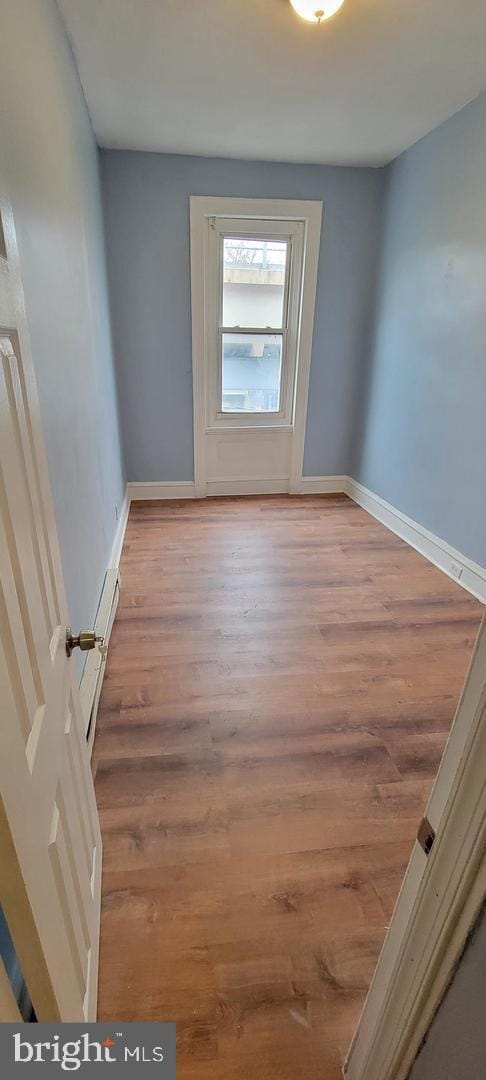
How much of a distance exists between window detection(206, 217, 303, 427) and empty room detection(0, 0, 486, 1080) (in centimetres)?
2

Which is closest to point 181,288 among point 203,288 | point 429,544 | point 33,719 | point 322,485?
point 203,288

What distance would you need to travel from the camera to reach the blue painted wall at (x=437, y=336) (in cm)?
271

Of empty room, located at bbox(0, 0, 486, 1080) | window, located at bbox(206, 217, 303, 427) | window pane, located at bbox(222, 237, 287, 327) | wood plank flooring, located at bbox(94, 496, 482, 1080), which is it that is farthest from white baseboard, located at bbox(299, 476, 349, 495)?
wood plank flooring, located at bbox(94, 496, 482, 1080)

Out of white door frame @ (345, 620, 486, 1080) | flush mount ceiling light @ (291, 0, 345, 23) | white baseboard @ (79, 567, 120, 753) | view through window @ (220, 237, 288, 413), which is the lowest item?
white baseboard @ (79, 567, 120, 753)

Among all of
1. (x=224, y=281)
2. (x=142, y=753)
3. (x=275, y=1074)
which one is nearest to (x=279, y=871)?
(x=275, y=1074)

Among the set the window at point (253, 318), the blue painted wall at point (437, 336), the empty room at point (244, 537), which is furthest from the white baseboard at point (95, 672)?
the window at point (253, 318)

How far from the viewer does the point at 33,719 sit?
0.68 metres

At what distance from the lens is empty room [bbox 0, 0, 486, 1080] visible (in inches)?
26.9

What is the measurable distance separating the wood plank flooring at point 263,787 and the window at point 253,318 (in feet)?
5.75

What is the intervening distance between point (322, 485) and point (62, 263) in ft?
10.3

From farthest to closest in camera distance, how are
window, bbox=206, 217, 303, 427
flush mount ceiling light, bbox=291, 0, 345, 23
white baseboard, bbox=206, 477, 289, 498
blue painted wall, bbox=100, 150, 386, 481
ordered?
white baseboard, bbox=206, 477, 289, 498
window, bbox=206, 217, 303, 427
blue painted wall, bbox=100, 150, 386, 481
flush mount ceiling light, bbox=291, 0, 345, 23

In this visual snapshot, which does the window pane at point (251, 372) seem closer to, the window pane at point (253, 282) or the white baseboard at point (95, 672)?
the window pane at point (253, 282)

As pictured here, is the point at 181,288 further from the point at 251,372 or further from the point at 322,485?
the point at 322,485

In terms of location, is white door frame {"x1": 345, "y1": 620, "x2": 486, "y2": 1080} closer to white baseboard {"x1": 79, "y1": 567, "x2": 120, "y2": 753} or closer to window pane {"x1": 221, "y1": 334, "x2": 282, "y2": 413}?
white baseboard {"x1": 79, "y1": 567, "x2": 120, "y2": 753}
